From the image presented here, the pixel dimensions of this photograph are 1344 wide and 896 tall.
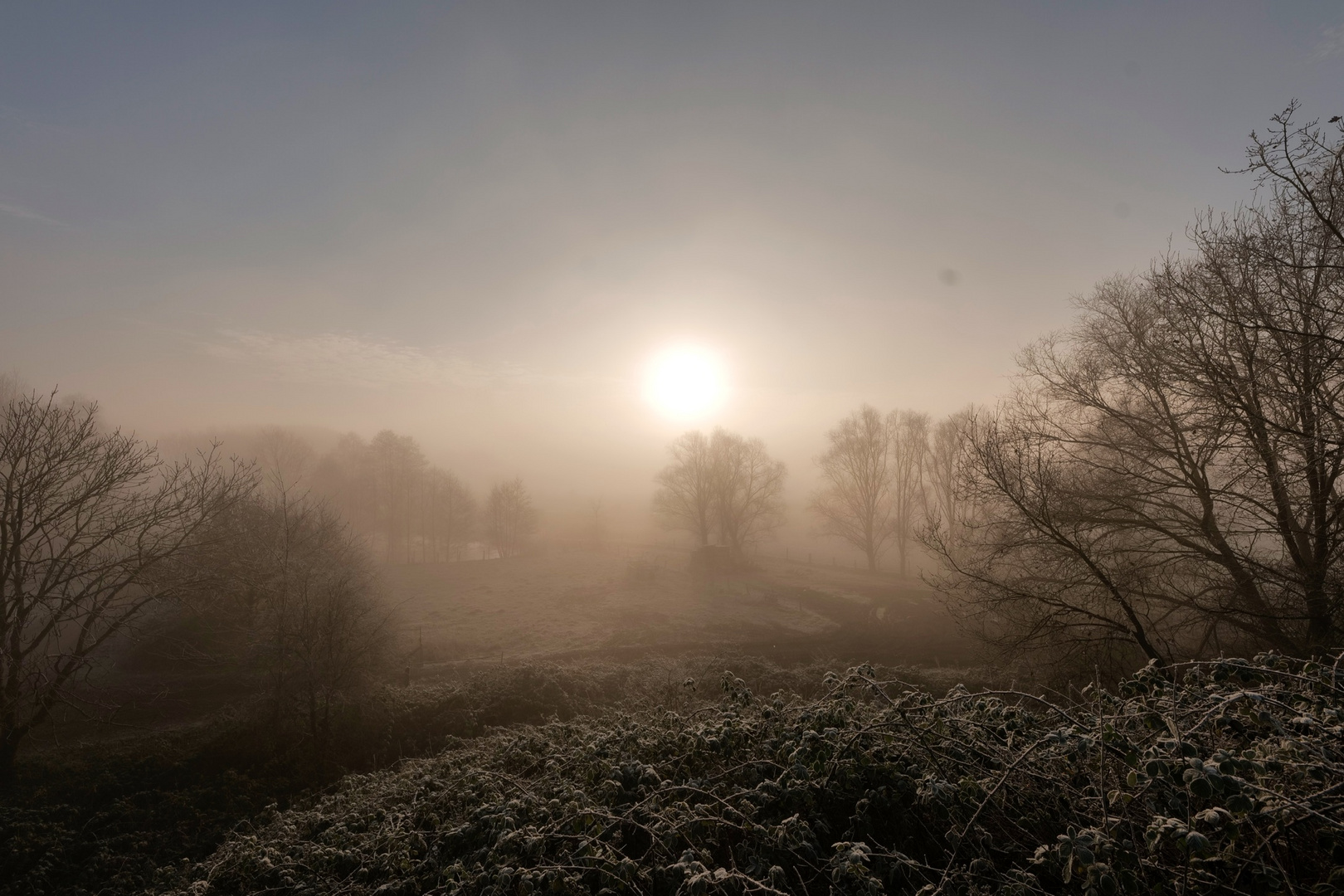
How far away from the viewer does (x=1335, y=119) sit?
6.52 metres

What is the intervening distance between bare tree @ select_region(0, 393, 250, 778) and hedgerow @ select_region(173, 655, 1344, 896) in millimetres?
9760

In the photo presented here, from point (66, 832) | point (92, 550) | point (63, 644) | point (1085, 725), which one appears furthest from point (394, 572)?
point (1085, 725)

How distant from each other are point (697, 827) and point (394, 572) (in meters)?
49.3

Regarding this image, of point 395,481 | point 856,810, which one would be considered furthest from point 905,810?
point 395,481

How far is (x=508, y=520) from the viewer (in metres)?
64.2

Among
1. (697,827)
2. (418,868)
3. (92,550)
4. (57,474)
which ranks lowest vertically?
(418,868)

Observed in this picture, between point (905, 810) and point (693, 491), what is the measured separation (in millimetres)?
46431

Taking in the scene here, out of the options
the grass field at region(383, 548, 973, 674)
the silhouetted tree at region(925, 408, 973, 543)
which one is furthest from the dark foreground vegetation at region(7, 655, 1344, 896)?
the silhouetted tree at region(925, 408, 973, 543)

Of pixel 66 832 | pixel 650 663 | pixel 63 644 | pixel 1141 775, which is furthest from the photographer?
pixel 650 663

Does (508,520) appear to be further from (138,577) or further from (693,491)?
(138,577)

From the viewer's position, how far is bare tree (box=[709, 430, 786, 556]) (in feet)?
162

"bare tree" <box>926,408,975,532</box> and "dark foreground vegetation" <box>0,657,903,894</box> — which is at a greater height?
"bare tree" <box>926,408,975,532</box>

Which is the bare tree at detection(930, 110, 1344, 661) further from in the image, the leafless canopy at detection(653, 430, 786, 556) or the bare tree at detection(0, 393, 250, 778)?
the leafless canopy at detection(653, 430, 786, 556)

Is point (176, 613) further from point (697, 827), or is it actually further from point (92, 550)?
point (697, 827)
